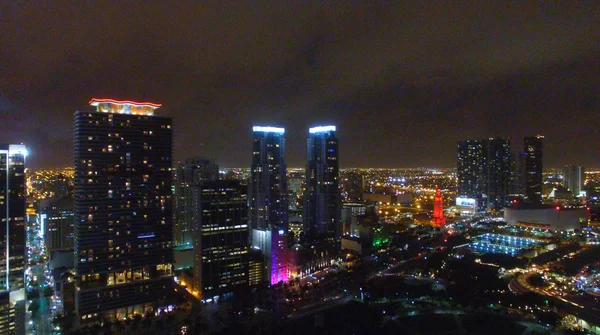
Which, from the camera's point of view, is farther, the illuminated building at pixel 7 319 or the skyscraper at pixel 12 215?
the skyscraper at pixel 12 215

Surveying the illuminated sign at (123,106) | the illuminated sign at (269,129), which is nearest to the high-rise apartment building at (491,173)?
the illuminated sign at (269,129)

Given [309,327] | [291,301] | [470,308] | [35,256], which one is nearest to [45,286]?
[35,256]

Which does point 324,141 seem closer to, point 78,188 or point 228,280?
point 228,280

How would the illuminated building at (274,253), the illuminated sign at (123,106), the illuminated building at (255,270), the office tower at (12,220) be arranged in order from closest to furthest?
the office tower at (12,220), the illuminated sign at (123,106), the illuminated building at (255,270), the illuminated building at (274,253)

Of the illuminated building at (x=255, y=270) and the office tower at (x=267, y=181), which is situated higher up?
the office tower at (x=267, y=181)

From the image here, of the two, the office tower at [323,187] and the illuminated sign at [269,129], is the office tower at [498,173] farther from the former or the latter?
the illuminated sign at [269,129]

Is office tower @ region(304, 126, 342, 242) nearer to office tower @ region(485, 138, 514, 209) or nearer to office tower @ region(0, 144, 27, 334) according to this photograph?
office tower @ region(0, 144, 27, 334)

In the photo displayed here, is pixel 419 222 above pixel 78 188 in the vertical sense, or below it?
below
